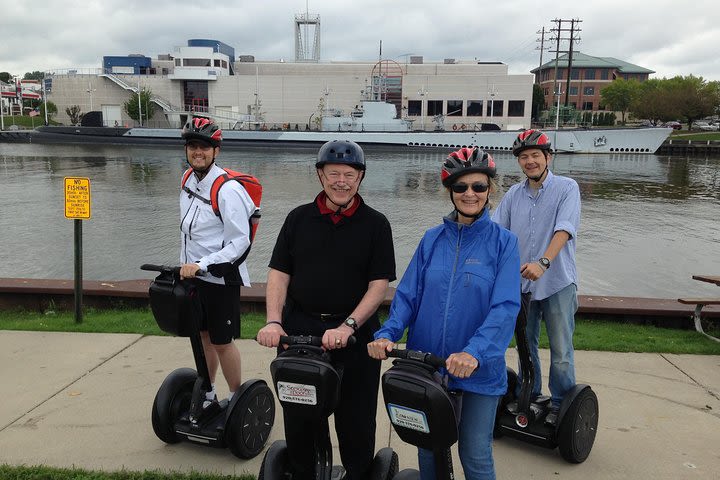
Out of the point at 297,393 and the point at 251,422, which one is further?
the point at 251,422

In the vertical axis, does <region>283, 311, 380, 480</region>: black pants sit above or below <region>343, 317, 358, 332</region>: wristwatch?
below

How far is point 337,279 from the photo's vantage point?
9.23 feet

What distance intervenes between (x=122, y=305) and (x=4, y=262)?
5.19 meters

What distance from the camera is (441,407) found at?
2.29 meters

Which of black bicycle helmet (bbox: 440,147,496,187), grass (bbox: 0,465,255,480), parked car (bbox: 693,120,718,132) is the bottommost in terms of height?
grass (bbox: 0,465,255,480)

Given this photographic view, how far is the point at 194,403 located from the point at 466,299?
2092 mm

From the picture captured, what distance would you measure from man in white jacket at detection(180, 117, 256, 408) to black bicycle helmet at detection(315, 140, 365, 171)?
92 cm

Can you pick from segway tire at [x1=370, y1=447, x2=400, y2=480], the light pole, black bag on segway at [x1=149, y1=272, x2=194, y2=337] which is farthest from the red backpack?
the light pole

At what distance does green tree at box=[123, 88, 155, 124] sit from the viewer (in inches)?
2758

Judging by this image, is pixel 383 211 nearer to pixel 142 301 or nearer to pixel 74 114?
pixel 142 301

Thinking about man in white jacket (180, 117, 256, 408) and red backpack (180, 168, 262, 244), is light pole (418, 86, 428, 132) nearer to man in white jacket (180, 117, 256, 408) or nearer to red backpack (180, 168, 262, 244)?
red backpack (180, 168, 262, 244)

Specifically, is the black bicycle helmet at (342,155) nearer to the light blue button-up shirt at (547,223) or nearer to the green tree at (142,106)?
the light blue button-up shirt at (547,223)

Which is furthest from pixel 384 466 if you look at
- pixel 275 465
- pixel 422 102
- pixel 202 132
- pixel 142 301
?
pixel 422 102

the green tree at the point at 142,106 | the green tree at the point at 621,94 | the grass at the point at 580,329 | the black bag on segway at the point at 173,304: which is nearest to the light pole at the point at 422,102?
the green tree at the point at 142,106
